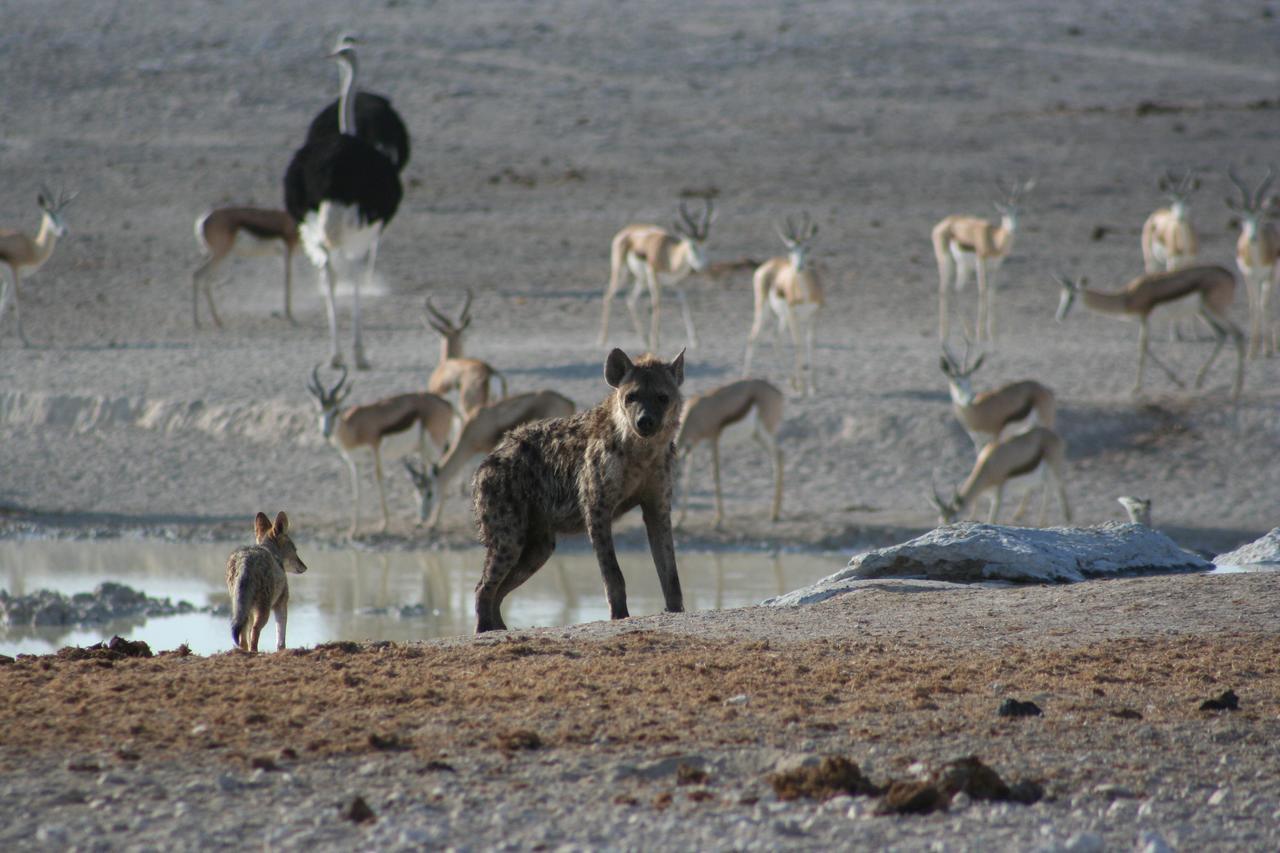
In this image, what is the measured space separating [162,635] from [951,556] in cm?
520

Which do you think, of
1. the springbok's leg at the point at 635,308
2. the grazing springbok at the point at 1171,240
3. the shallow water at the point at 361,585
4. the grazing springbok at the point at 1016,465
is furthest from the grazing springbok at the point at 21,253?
the grazing springbok at the point at 1171,240

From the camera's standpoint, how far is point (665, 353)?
21141mm

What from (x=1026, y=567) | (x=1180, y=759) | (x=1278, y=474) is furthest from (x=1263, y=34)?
(x=1180, y=759)

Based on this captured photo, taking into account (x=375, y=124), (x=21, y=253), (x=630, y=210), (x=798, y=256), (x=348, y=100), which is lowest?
(x=798, y=256)

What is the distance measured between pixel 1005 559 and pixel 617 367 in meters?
2.36

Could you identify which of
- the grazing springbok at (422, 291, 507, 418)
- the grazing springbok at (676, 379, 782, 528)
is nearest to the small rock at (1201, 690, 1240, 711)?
the grazing springbok at (676, 379, 782, 528)

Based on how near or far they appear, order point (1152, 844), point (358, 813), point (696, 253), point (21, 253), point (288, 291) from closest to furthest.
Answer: point (1152, 844) → point (358, 813) → point (696, 253) → point (21, 253) → point (288, 291)

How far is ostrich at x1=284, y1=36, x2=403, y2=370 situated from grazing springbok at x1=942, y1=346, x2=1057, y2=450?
6952mm

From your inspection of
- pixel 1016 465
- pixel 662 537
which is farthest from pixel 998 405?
pixel 662 537

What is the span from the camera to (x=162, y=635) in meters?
11.1

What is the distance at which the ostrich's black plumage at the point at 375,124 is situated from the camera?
23500 mm

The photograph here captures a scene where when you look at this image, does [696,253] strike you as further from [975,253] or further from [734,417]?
[734,417]

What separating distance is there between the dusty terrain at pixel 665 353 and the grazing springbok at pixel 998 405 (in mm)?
661

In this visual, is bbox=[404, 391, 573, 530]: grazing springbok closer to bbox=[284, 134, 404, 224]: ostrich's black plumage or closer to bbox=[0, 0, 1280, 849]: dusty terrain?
bbox=[0, 0, 1280, 849]: dusty terrain
